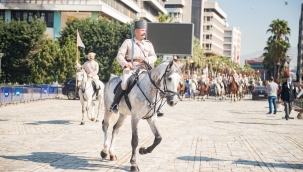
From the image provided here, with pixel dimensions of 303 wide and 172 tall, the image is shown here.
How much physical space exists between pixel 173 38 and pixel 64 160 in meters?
34.0

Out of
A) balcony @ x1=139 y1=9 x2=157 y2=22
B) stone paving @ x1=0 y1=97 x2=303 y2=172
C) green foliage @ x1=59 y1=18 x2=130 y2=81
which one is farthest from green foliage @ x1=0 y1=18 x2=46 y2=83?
stone paving @ x1=0 y1=97 x2=303 y2=172

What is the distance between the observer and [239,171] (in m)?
8.58

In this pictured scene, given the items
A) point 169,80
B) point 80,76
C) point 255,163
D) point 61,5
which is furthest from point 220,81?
point 169,80

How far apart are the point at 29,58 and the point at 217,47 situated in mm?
121585

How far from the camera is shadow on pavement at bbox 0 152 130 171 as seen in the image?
8.69 meters

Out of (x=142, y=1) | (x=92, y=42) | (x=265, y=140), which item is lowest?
(x=265, y=140)

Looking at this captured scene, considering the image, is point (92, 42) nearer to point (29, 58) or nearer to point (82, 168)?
point (29, 58)

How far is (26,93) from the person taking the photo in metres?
30.4

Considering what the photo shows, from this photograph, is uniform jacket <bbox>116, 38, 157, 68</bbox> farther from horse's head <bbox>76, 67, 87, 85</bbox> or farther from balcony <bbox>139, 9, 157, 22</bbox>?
balcony <bbox>139, 9, 157, 22</bbox>

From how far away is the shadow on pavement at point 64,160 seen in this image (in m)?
8.69

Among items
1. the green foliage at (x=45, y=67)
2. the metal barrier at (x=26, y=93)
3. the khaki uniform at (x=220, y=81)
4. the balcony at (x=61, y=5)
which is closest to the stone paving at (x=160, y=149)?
the metal barrier at (x=26, y=93)

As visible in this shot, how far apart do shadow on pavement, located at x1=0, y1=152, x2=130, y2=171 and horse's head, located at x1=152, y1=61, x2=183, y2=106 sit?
162cm

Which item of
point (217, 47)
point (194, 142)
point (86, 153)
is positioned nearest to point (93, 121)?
point (194, 142)

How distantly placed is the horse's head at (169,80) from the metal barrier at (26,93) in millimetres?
19310
